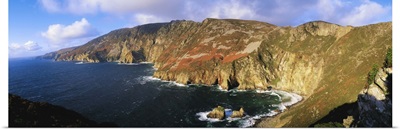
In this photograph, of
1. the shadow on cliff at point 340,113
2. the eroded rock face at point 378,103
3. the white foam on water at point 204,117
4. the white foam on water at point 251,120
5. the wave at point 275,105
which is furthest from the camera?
the white foam on water at point 204,117

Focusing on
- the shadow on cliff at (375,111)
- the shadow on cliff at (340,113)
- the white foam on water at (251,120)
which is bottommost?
the white foam on water at (251,120)

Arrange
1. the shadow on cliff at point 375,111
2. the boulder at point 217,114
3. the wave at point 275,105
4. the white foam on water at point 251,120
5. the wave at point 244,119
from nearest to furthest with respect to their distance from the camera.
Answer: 1. the shadow on cliff at point 375,111
2. the white foam on water at point 251,120
3. the wave at point 244,119
4. the wave at point 275,105
5. the boulder at point 217,114

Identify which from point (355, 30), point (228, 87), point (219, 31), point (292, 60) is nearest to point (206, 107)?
point (228, 87)

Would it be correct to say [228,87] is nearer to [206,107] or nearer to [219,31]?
[206,107]

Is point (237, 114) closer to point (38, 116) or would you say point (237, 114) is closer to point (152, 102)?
point (152, 102)

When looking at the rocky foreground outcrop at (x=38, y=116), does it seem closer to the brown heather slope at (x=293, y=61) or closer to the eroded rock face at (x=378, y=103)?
the eroded rock face at (x=378, y=103)

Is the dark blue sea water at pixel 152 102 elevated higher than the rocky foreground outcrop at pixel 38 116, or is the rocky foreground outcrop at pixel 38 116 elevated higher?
the rocky foreground outcrop at pixel 38 116

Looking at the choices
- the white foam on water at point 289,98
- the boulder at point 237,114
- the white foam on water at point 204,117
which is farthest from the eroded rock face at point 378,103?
the white foam on water at point 289,98

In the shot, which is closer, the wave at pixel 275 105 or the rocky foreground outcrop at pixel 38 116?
the rocky foreground outcrop at pixel 38 116

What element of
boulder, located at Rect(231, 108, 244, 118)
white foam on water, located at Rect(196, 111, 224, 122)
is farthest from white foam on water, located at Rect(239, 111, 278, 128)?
white foam on water, located at Rect(196, 111, 224, 122)
